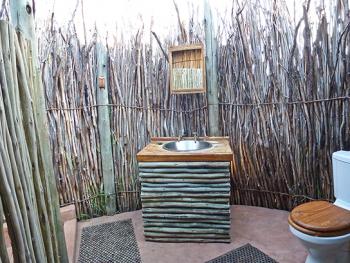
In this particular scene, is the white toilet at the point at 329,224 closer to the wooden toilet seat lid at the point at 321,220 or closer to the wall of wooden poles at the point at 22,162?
the wooden toilet seat lid at the point at 321,220

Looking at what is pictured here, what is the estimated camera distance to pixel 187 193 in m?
2.11

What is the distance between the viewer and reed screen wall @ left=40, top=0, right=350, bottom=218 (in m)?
2.20

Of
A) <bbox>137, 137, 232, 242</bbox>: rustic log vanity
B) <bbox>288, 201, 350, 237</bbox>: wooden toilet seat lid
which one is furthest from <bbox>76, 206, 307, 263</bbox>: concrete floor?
<bbox>288, 201, 350, 237</bbox>: wooden toilet seat lid

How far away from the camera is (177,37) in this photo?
8.71ft

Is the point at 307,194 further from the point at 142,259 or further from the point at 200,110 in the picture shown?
the point at 142,259

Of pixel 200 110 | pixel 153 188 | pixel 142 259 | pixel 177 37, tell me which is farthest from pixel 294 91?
pixel 142 259

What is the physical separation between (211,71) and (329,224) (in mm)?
1737

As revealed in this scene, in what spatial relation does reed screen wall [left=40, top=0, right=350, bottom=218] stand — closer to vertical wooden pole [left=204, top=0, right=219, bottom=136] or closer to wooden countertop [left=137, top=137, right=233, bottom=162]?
vertical wooden pole [left=204, top=0, right=219, bottom=136]

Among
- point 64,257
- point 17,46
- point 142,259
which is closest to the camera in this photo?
point 17,46

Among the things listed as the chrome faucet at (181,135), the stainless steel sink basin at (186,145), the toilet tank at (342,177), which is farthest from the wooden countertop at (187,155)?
the toilet tank at (342,177)

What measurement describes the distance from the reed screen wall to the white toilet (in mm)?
399

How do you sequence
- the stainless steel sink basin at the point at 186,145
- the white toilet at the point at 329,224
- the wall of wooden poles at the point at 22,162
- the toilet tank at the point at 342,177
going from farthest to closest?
the stainless steel sink basin at the point at 186,145
the toilet tank at the point at 342,177
the white toilet at the point at 329,224
the wall of wooden poles at the point at 22,162

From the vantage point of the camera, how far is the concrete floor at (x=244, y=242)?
1.97 metres

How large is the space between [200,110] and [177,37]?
80cm
